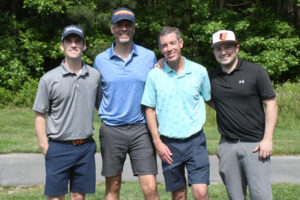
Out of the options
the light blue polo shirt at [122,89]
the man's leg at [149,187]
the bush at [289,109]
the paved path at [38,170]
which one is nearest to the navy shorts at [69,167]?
the light blue polo shirt at [122,89]

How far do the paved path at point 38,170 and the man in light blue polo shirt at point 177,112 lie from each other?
2594 millimetres

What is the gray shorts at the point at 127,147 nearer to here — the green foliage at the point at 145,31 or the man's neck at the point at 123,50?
the man's neck at the point at 123,50

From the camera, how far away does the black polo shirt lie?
163 inches

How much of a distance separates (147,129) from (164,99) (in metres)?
0.43

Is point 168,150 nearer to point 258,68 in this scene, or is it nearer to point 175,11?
point 258,68

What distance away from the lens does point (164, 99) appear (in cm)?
427

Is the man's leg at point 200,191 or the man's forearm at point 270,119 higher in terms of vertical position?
the man's forearm at point 270,119

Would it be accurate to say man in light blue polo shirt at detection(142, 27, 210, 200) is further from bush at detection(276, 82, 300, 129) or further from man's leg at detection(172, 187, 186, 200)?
bush at detection(276, 82, 300, 129)

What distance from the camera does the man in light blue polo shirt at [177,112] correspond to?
4.25 meters

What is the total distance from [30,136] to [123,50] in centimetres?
740

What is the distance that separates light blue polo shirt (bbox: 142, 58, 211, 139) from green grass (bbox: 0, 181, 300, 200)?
1844 millimetres

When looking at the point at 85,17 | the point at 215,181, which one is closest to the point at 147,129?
the point at 215,181

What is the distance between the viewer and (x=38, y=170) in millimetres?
7434

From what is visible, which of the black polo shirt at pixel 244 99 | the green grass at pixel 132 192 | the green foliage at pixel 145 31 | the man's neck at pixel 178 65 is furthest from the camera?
the green foliage at pixel 145 31
